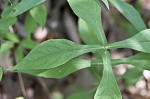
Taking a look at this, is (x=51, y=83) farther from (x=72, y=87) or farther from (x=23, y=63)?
(x=23, y=63)

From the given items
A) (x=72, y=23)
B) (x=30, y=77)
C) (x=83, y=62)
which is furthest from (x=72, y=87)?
(x=83, y=62)

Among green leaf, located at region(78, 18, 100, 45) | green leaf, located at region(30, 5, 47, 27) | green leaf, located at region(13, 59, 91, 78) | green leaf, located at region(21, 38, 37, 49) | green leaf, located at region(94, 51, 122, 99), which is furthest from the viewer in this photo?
green leaf, located at region(21, 38, 37, 49)

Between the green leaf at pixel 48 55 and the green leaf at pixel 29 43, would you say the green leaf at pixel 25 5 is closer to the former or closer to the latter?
the green leaf at pixel 48 55

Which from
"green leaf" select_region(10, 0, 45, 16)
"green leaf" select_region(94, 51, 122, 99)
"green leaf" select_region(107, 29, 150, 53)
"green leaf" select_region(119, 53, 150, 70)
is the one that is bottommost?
"green leaf" select_region(119, 53, 150, 70)

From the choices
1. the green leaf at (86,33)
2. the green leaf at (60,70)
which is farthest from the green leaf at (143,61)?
the green leaf at (86,33)

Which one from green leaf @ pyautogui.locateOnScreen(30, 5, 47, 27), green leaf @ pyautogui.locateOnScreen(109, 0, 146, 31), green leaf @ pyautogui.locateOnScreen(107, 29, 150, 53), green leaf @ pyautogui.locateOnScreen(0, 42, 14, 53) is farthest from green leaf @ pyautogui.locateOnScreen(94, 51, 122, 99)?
green leaf @ pyautogui.locateOnScreen(0, 42, 14, 53)

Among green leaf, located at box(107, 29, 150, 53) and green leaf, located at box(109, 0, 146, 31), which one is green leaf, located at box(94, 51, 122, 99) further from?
green leaf, located at box(109, 0, 146, 31)

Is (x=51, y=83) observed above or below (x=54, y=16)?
below
